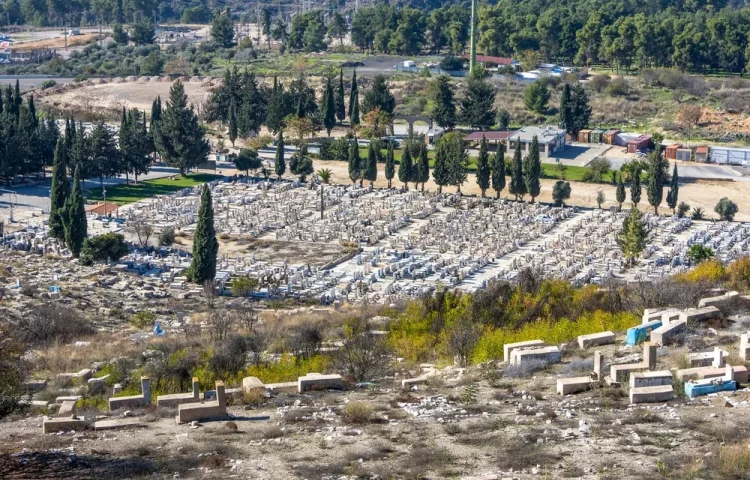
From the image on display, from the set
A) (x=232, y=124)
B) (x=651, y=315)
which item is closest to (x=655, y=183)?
(x=651, y=315)

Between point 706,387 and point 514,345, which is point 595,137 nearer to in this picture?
point 514,345

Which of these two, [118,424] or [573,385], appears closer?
[118,424]

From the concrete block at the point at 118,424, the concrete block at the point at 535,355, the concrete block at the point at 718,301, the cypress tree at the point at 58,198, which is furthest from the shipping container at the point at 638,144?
the concrete block at the point at 118,424

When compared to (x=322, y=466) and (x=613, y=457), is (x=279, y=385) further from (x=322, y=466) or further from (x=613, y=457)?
(x=613, y=457)

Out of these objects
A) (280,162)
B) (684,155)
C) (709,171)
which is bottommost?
(709,171)

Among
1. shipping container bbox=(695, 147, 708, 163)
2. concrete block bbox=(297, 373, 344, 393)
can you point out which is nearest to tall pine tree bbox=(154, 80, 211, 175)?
shipping container bbox=(695, 147, 708, 163)

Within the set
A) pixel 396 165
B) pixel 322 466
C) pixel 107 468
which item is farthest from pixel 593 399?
pixel 396 165
